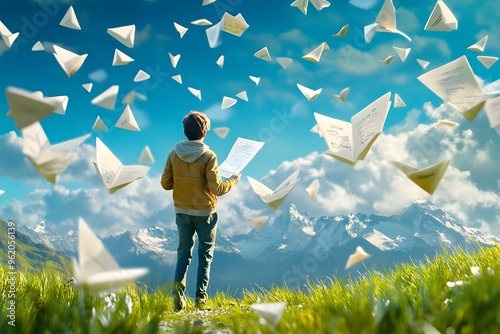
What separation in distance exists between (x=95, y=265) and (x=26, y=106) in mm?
1273

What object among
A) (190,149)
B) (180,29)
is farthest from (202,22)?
(190,149)

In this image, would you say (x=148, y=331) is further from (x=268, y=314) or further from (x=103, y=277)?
(x=268, y=314)

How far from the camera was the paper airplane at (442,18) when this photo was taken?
5.91 m

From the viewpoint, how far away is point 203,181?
240 inches

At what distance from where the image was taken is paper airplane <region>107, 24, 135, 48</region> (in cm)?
614

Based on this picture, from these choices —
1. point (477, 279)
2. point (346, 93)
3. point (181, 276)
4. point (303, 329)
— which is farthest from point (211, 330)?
point (346, 93)

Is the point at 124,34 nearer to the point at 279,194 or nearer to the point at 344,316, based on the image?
the point at 279,194

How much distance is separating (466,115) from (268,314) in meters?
3.49

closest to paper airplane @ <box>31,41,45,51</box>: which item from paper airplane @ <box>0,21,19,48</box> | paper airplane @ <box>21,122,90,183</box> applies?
paper airplane @ <box>0,21,19,48</box>

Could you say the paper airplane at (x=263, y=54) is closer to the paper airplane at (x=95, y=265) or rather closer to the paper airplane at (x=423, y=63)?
the paper airplane at (x=423, y=63)

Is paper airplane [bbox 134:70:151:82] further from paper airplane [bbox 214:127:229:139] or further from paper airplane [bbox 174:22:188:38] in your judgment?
paper airplane [bbox 214:127:229:139]

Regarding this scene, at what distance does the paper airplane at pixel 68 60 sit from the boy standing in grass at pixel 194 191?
1581 mm

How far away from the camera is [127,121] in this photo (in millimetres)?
6125

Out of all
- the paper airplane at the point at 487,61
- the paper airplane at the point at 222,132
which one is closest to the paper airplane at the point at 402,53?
the paper airplane at the point at 487,61
